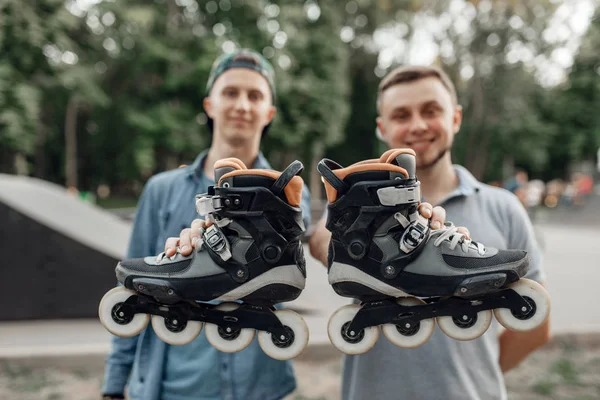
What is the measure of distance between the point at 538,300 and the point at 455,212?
574 millimetres

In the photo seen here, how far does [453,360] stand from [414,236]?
775mm

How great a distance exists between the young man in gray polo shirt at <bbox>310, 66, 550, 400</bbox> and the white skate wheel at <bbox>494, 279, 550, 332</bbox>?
0.46 m

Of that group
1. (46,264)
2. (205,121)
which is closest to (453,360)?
(46,264)

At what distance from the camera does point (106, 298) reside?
55.9 inches

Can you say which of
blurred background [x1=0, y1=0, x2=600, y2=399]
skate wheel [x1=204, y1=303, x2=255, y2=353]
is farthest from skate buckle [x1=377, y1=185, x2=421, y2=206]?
blurred background [x1=0, y1=0, x2=600, y2=399]

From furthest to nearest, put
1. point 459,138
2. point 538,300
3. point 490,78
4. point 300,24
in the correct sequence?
point 459,138 → point 490,78 → point 300,24 → point 538,300

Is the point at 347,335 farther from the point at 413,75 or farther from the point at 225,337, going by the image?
the point at 413,75

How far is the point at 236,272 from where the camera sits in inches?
52.9

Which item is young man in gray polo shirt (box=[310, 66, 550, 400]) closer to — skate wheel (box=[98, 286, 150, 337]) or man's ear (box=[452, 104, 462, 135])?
man's ear (box=[452, 104, 462, 135])

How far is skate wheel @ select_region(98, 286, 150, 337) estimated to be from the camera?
4.67ft

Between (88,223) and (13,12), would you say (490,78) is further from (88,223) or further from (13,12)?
(88,223)

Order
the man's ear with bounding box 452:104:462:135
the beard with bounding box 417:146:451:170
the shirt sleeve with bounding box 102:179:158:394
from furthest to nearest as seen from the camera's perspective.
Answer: the shirt sleeve with bounding box 102:179:158:394, the man's ear with bounding box 452:104:462:135, the beard with bounding box 417:146:451:170

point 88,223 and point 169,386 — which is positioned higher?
point 88,223

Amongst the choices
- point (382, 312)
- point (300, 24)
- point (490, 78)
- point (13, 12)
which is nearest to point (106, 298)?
point (382, 312)
